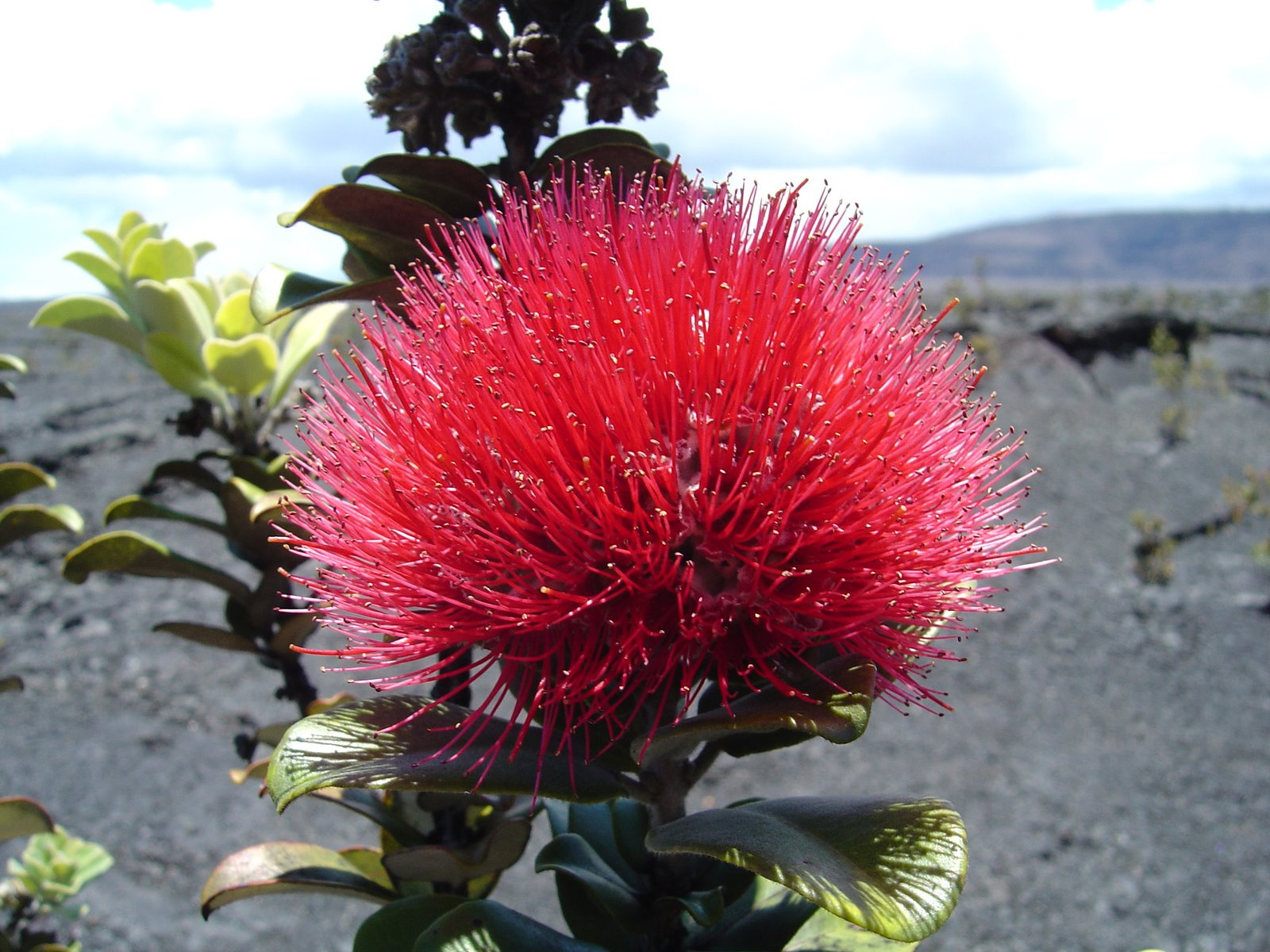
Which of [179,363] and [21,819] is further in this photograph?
[21,819]

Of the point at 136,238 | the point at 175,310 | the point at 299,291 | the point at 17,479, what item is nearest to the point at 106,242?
the point at 136,238

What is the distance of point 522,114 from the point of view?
0.80 metres

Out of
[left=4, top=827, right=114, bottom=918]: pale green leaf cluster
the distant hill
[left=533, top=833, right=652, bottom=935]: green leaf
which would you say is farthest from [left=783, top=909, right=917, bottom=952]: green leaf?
the distant hill

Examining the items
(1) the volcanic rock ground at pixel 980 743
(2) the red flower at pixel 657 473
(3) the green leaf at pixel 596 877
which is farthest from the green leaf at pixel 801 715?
(1) the volcanic rock ground at pixel 980 743

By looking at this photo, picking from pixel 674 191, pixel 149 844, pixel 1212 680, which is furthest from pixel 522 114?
pixel 1212 680

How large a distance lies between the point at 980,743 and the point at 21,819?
3.43 m

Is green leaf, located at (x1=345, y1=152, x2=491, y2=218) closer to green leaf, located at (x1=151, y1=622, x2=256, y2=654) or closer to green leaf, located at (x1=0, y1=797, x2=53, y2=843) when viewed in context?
green leaf, located at (x1=151, y1=622, x2=256, y2=654)

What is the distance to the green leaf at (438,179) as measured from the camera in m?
0.71

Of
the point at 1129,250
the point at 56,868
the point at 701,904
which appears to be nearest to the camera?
the point at 701,904

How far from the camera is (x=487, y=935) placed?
64 centimetres

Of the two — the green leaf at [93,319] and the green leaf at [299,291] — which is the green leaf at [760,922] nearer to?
the green leaf at [299,291]

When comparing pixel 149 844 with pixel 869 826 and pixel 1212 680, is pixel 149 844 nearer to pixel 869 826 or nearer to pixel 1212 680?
pixel 869 826

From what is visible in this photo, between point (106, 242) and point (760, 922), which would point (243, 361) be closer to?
point (106, 242)

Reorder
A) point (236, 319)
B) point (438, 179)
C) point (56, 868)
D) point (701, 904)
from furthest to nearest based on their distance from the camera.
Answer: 1. point (56, 868)
2. point (236, 319)
3. point (438, 179)
4. point (701, 904)
